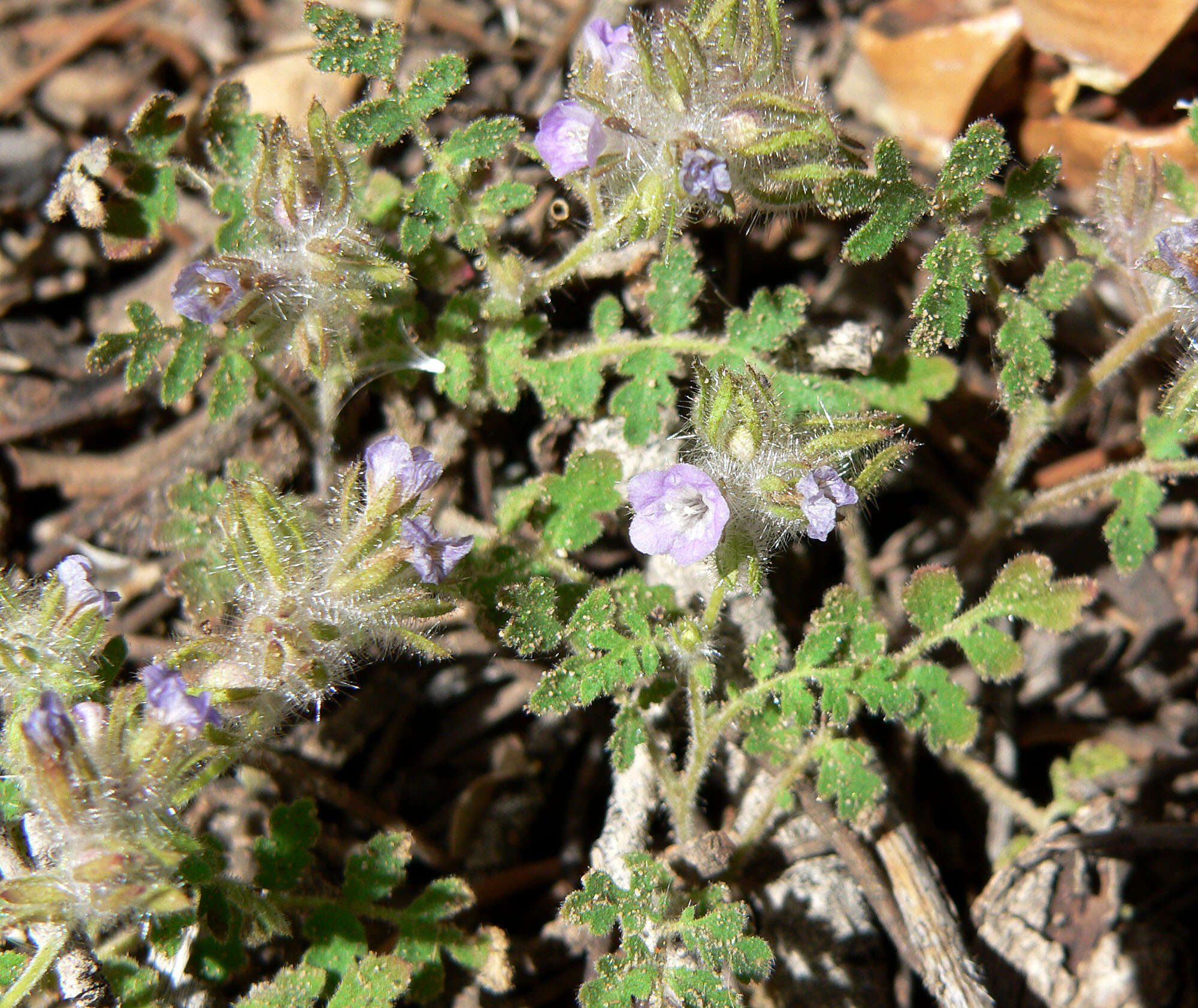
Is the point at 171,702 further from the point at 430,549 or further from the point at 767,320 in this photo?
the point at 767,320

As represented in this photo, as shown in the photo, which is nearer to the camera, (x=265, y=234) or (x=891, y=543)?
(x=265, y=234)

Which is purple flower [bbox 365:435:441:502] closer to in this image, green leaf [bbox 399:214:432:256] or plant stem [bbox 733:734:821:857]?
green leaf [bbox 399:214:432:256]

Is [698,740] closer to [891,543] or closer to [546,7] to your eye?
[891,543]

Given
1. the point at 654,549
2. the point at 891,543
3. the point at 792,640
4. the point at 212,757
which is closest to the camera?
the point at 654,549

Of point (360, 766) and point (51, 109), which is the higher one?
point (51, 109)

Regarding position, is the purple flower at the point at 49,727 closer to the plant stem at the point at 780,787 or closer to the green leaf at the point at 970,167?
the plant stem at the point at 780,787

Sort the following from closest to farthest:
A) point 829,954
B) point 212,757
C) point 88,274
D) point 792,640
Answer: point 212,757, point 829,954, point 792,640, point 88,274

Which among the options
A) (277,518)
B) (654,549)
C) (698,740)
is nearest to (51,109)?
(277,518)
